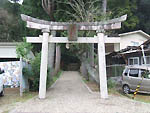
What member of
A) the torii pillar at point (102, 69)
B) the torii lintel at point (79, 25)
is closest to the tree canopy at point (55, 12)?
the torii lintel at point (79, 25)

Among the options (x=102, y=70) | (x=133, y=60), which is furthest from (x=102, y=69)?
(x=133, y=60)

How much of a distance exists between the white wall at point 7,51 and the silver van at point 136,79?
39.1 ft

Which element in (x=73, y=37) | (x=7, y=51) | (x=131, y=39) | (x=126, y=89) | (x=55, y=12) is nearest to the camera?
(x=73, y=37)

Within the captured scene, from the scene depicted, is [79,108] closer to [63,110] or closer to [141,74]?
[63,110]

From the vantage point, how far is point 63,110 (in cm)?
632

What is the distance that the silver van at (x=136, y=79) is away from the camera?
976 centimetres

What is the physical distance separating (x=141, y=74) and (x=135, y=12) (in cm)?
1896

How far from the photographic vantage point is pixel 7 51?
17281mm

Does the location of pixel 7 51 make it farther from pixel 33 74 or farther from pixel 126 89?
pixel 126 89

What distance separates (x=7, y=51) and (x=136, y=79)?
13.4 m

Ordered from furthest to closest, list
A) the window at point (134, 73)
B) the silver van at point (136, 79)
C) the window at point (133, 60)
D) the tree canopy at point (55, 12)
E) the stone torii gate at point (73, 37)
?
the window at point (133, 60), the tree canopy at point (55, 12), the window at point (134, 73), the silver van at point (136, 79), the stone torii gate at point (73, 37)

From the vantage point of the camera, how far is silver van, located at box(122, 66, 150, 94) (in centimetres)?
976

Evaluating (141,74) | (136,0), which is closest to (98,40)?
(141,74)

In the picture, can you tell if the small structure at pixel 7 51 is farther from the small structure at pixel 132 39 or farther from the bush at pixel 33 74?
the small structure at pixel 132 39
